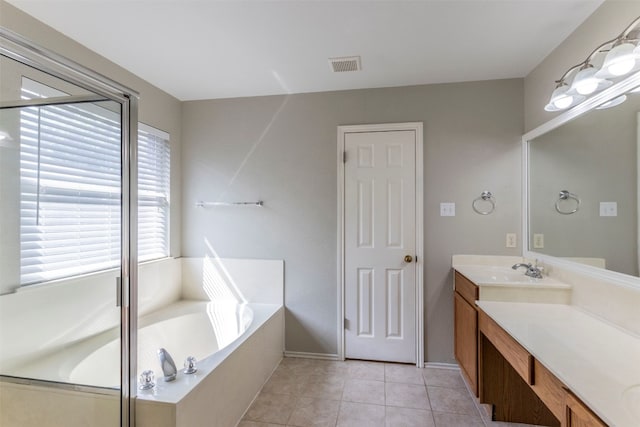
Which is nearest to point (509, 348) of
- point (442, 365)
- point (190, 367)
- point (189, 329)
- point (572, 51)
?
point (442, 365)

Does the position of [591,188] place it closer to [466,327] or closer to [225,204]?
[466,327]

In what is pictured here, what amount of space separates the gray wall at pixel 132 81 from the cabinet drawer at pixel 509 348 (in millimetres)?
2674

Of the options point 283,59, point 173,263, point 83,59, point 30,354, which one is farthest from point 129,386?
point 283,59

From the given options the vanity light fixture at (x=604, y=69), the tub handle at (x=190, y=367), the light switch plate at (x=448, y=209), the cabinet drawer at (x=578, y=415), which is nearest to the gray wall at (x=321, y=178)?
the light switch plate at (x=448, y=209)

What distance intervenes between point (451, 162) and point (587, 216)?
1005 mm

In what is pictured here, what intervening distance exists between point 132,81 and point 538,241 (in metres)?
3.38

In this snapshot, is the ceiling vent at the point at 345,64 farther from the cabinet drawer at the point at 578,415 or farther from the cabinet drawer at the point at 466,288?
the cabinet drawer at the point at 578,415

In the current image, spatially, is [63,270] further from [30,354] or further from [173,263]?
[173,263]

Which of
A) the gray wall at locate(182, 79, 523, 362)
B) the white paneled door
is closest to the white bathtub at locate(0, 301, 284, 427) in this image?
the gray wall at locate(182, 79, 523, 362)

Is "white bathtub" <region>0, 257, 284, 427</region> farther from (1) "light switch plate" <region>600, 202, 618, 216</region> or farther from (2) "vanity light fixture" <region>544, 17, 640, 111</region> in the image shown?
(2) "vanity light fixture" <region>544, 17, 640, 111</region>

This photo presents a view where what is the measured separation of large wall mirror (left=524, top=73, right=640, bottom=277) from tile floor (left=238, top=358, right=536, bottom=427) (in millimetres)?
1195

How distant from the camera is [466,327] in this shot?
212 centimetres

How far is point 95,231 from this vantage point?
1715 mm

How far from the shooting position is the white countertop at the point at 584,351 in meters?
0.85
